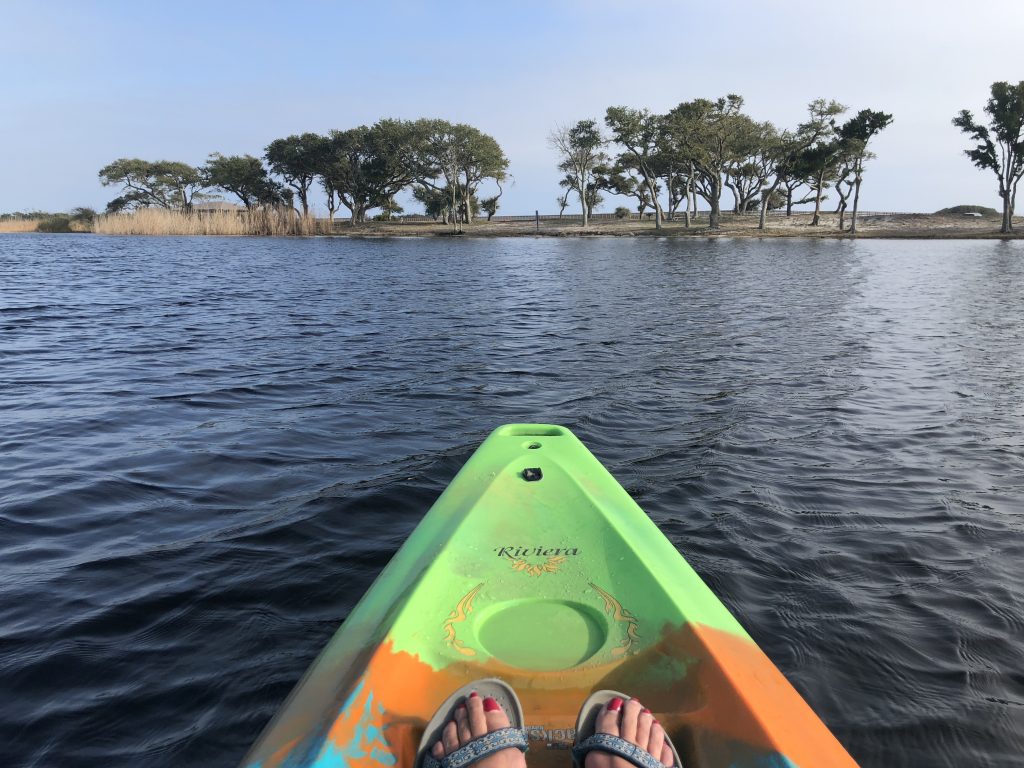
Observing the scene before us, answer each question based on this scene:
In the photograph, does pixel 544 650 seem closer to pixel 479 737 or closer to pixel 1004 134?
pixel 479 737

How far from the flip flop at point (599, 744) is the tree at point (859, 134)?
54.0 metres

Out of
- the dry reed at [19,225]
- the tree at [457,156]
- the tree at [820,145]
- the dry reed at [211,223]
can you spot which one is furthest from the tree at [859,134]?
the dry reed at [19,225]

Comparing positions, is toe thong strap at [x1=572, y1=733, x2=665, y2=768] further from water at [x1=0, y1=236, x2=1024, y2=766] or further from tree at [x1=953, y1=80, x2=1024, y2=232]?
tree at [x1=953, y1=80, x2=1024, y2=232]

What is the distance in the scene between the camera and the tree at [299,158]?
219 feet

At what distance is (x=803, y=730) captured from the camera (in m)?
1.93

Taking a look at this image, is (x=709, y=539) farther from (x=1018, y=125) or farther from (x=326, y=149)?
(x=326, y=149)

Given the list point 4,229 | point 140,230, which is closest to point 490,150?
point 140,230

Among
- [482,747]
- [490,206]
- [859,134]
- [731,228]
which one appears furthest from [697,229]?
[482,747]

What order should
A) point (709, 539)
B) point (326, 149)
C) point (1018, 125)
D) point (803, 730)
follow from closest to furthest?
point (803, 730)
point (709, 539)
point (1018, 125)
point (326, 149)

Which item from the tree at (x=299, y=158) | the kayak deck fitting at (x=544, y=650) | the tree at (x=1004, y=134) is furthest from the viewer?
the tree at (x=299, y=158)

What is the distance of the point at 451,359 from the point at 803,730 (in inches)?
330

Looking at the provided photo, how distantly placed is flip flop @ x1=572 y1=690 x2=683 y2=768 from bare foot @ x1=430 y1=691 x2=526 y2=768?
0.18 m

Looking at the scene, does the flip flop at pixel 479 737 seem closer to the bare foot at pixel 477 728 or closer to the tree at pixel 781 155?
the bare foot at pixel 477 728

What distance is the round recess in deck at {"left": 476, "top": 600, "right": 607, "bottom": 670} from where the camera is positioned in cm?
238
